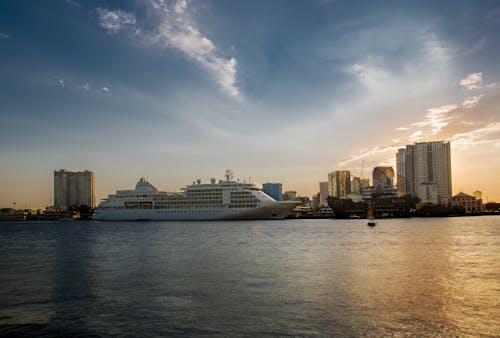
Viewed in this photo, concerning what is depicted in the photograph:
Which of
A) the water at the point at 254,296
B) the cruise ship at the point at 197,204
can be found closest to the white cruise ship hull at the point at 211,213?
the cruise ship at the point at 197,204

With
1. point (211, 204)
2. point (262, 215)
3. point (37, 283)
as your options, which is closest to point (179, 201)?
point (211, 204)

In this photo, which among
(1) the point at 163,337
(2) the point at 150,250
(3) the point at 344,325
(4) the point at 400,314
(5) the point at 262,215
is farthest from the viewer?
(5) the point at 262,215

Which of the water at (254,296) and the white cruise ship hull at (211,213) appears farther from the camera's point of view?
the white cruise ship hull at (211,213)

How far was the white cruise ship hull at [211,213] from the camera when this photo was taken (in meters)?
120

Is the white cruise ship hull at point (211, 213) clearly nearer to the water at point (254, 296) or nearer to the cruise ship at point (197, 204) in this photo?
the cruise ship at point (197, 204)

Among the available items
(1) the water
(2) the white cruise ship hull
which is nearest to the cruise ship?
(2) the white cruise ship hull

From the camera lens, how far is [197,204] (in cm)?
12669

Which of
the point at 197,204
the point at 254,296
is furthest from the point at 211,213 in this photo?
the point at 254,296

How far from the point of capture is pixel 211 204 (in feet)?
408

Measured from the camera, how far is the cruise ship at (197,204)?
12044 cm

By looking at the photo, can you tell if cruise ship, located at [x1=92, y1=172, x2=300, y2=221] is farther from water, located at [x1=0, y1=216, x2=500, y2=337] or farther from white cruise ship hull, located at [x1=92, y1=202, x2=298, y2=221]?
water, located at [x1=0, y1=216, x2=500, y2=337]

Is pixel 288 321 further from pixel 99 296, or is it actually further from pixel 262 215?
pixel 262 215

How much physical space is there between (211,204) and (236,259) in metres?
89.7

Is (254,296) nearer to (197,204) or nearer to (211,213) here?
(211,213)
